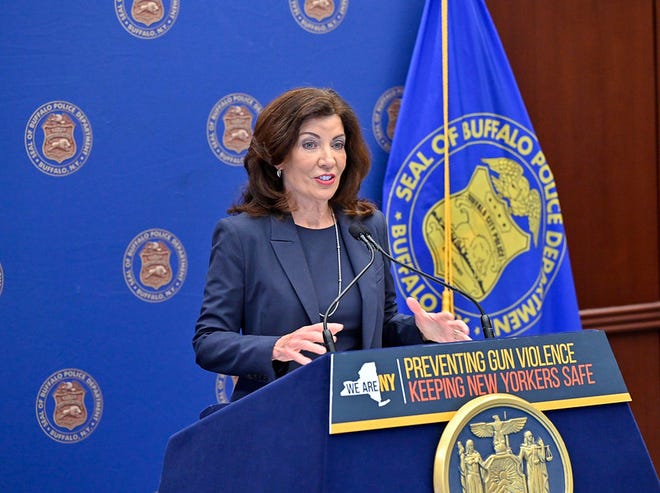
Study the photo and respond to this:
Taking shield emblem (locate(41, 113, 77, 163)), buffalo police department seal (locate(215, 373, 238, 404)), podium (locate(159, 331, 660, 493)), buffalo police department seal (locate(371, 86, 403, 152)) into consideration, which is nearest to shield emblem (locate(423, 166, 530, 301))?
buffalo police department seal (locate(371, 86, 403, 152))

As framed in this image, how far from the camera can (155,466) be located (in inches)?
122

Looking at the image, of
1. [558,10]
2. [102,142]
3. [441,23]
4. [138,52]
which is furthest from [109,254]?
[558,10]

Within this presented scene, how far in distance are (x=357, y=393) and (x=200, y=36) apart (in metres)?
2.11

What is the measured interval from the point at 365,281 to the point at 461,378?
73 centimetres

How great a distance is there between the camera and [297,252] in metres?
2.12

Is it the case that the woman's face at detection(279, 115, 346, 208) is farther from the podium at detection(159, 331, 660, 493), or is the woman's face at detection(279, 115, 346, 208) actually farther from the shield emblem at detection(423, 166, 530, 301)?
the shield emblem at detection(423, 166, 530, 301)

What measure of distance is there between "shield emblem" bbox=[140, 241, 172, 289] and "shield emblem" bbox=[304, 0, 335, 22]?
1.07 meters

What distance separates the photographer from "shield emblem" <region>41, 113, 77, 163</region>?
9.66ft

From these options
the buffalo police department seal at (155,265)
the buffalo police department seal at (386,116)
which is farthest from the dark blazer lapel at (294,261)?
the buffalo police department seal at (386,116)

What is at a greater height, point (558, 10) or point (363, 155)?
point (558, 10)

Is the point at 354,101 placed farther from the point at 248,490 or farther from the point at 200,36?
the point at 248,490

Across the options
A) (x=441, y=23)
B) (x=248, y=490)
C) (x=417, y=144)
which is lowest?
(x=248, y=490)

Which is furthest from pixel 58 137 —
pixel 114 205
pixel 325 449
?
pixel 325 449

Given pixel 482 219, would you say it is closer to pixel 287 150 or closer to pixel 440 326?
pixel 287 150
